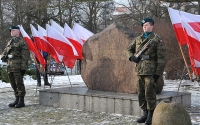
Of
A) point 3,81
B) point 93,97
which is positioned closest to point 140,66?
point 93,97

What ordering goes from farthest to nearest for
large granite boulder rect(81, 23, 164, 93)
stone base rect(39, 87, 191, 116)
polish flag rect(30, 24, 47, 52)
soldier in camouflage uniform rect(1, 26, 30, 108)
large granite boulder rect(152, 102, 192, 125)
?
polish flag rect(30, 24, 47, 52)
soldier in camouflage uniform rect(1, 26, 30, 108)
large granite boulder rect(81, 23, 164, 93)
stone base rect(39, 87, 191, 116)
large granite boulder rect(152, 102, 192, 125)

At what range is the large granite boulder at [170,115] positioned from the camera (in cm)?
594

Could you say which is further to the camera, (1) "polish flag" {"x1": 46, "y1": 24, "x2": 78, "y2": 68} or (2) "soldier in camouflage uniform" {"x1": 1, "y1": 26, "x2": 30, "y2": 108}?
(1) "polish flag" {"x1": 46, "y1": 24, "x2": 78, "y2": 68}

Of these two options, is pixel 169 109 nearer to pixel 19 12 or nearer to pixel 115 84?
pixel 115 84

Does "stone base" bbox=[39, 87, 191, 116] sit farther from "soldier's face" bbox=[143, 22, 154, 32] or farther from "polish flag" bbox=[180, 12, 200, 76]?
"soldier's face" bbox=[143, 22, 154, 32]

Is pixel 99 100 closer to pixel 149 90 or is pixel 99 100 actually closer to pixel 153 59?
pixel 149 90

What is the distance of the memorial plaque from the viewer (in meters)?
8.53

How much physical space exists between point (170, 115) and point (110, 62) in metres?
3.12

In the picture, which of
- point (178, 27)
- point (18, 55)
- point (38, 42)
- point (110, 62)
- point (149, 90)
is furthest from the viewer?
point (38, 42)

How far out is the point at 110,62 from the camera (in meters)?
8.86

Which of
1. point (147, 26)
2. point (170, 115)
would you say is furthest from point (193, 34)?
point (170, 115)

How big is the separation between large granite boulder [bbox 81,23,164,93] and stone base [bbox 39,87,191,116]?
24 centimetres

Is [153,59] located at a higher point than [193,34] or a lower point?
lower

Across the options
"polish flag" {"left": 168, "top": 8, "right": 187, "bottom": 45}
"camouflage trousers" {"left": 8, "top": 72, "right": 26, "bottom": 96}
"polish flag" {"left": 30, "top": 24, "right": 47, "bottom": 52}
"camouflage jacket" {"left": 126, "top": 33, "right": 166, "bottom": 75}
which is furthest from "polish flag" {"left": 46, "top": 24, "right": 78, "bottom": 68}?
"camouflage jacket" {"left": 126, "top": 33, "right": 166, "bottom": 75}
